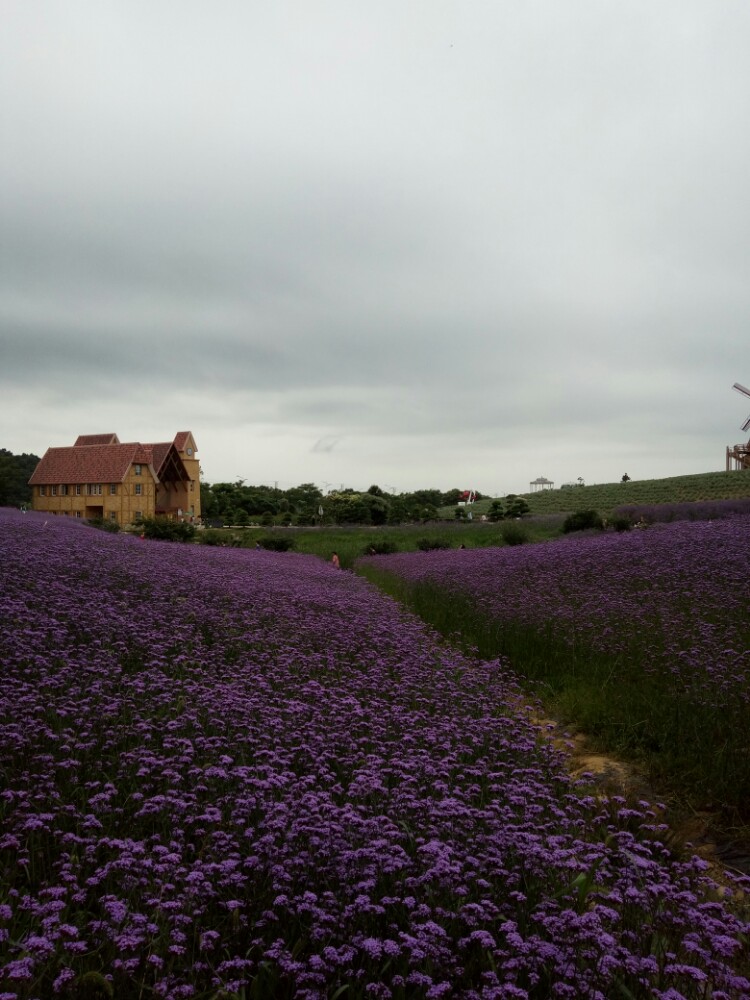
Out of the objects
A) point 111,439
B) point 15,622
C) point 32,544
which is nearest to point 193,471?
point 111,439

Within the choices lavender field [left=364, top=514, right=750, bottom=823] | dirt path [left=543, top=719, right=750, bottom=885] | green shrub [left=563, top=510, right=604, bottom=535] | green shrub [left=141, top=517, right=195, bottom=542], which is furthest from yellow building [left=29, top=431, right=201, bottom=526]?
dirt path [left=543, top=719, right=750, bottom=885]

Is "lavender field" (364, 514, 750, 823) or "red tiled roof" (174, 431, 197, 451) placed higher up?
"red tiled roof" (174, 431, 197, 451)

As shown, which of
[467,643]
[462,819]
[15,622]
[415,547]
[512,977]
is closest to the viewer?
[512,977]

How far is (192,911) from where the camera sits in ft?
8.47

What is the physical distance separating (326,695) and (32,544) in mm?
7095

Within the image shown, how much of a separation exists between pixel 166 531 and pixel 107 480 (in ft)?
65.4

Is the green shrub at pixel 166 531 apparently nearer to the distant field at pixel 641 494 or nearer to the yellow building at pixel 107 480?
the yellow building at pixel 107 480

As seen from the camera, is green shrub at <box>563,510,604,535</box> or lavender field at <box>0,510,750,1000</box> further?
green shrub at <box>563,510,604,535</box>

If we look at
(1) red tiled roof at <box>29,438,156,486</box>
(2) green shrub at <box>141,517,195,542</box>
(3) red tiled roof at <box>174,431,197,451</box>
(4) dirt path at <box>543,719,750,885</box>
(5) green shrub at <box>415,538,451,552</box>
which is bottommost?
(4) dirt path at <box>543,719,750,885</box>

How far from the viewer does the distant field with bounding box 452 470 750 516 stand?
48281 millimetres

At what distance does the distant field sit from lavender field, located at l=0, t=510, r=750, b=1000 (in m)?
41.2

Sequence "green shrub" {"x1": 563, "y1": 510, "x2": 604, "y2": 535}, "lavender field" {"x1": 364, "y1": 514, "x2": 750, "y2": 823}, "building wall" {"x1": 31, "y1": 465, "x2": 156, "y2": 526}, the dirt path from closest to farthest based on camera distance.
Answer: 1. the dirt path
2. "lavender field" {"x1": 364, "y1": 514, "x2": 750, "y2": 823}
3. "green shrub" {"x1": 563, "y1": 510, "x2": 604, "y2": 535}
4. "building wall" {"x1": 31, "y1": 465, "x2": 156, "y2": 526}

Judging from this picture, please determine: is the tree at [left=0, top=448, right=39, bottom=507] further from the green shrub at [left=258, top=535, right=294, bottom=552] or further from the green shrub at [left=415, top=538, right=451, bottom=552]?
the green shrub at [left=415, top=538, right=451, bottom=552]

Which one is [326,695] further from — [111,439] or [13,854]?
[111,439]
